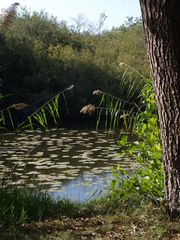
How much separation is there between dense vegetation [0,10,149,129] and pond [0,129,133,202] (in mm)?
3279

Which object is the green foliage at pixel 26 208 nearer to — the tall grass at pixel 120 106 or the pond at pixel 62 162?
the tall grass at pixel 120 106

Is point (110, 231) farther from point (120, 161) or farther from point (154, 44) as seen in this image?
point (120, 161)

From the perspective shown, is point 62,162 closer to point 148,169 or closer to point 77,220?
point 148,169

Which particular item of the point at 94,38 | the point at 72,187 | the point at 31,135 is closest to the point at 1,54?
the point at 31,135

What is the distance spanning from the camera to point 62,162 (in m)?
9.80

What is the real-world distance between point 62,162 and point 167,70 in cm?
678

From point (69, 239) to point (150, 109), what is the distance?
148cm

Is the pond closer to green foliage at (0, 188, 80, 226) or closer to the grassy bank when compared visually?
green foliage at (0, 188, 80, 226)

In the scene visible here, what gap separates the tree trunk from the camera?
317cm

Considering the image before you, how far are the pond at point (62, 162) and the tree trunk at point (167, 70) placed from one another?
1780 mm

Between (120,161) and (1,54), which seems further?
(1,54)

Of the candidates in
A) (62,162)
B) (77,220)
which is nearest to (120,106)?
(77,220)

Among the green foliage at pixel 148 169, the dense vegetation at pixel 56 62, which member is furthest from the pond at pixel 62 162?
the dense vegetation at pixel 56 62

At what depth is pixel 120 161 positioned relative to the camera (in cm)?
927
